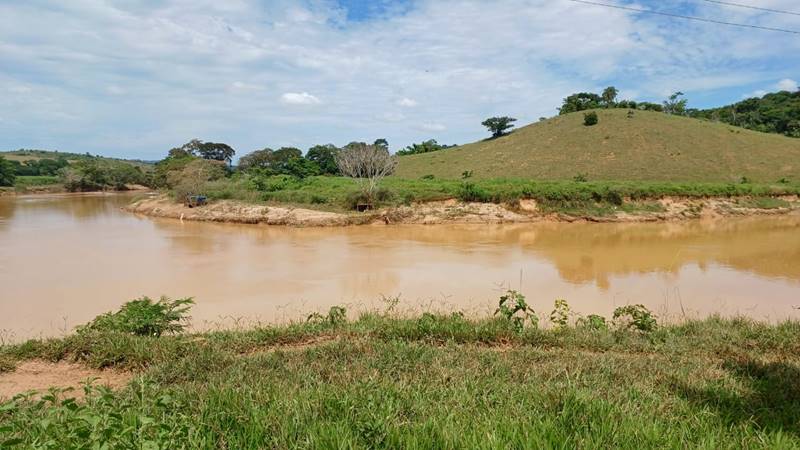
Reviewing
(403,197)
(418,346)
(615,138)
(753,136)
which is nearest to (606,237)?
(403,197)

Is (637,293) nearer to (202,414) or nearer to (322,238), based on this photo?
(202,414)

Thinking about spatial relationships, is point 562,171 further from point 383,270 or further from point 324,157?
point 383,270

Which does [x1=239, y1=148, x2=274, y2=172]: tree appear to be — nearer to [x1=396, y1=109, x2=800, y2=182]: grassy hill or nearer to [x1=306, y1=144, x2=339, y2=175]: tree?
[x1=306, y1=144, x2=339, y2=175]: tree

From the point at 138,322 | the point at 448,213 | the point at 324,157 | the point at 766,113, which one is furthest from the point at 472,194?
the point at 766,113

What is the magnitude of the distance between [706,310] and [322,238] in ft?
48.0

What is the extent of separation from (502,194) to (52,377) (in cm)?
2502

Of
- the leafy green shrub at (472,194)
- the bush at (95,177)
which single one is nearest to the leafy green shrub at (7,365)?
the leafy green shrub at (472,194)

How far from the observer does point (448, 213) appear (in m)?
26.3

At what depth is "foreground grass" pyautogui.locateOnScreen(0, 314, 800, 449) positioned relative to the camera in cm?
239

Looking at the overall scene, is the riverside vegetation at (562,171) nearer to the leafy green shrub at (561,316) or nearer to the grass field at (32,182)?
the grass field at (32,182)

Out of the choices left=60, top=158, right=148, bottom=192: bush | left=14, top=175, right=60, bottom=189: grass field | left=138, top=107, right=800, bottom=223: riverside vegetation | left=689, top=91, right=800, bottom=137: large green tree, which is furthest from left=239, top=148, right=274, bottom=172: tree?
left=689, top=91, right=800, bottom=137: large green tree

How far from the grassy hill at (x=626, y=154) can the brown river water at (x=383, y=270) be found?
17.3 meters

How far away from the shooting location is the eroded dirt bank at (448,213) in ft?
82.3

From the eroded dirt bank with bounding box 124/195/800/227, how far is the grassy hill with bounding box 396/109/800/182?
28.9ft
